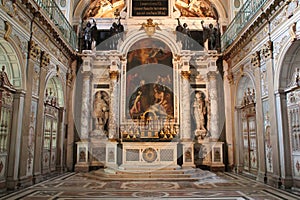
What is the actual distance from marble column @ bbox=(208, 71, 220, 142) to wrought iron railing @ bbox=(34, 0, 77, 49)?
6.65 m

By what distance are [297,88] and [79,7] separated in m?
10.8

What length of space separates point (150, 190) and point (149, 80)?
677 cm

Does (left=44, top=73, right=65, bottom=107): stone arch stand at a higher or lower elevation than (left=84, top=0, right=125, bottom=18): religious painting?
lower

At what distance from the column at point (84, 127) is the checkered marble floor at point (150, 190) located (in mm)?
2759

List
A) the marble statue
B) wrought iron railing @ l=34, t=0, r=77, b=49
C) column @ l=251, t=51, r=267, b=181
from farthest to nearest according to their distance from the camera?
the marble statue → wrought iron railing @ l=34, t=0, r=77, b=49 → column @ l=251, t=51, r=267, b=181

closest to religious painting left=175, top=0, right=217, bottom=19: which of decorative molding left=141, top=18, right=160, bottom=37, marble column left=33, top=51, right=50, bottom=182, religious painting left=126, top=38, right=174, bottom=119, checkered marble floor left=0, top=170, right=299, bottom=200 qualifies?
decorative molding left=141, top=18, right=160, bottom=37

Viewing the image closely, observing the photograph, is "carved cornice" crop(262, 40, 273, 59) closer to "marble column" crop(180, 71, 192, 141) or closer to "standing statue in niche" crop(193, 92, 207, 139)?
"marble column" crop(180, 71, 192, 141)

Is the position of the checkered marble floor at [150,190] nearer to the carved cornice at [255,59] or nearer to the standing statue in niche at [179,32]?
the carved cornice at [255,59]

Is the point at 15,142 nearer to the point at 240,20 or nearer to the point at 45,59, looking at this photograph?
the point at 45,59

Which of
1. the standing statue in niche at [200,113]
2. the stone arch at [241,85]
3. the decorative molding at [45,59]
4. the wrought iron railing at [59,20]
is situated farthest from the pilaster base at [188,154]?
the wrought iron railing at [59,20]

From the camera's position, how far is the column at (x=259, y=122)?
31.4 ft

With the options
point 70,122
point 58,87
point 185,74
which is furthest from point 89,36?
point 185,74

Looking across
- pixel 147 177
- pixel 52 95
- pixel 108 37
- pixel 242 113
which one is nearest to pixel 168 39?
pixel 108 37

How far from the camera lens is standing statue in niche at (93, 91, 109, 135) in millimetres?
13349
